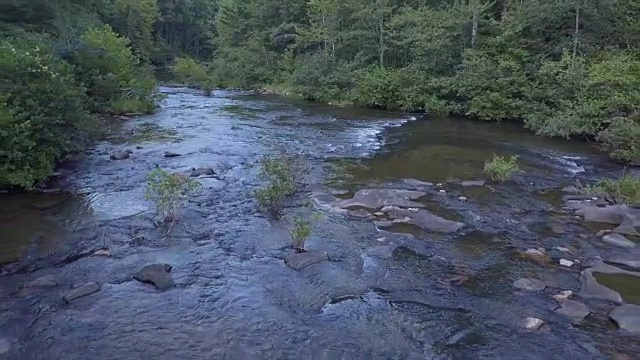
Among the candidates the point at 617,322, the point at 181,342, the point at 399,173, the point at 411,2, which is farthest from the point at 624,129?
the point at 411,2

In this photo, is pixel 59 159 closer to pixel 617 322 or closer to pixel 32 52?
pixel 32 52

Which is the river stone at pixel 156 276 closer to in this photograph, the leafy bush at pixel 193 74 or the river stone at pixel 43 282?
the river stone at pixel 43 282

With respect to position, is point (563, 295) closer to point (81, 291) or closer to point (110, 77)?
point (81, 291)

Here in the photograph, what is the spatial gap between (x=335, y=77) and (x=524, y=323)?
26.3 m

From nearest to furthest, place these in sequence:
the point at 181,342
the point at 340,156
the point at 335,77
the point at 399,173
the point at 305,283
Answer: the point at 181,342 < the point at 305,283 < the point at 399,173 < the point at 340,156 < the point at 335,77

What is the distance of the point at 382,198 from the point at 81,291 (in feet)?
21.5

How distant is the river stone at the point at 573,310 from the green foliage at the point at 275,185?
5.71 meters

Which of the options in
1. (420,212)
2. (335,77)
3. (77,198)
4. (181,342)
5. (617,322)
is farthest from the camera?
(335,77)

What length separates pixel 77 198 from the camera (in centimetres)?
1190

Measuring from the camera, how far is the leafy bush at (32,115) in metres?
11.5

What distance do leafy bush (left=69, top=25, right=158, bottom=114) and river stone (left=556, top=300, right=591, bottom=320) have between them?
17.8 meters

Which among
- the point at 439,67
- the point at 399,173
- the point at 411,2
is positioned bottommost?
the point at 399,173

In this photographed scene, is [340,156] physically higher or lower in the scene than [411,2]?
lower

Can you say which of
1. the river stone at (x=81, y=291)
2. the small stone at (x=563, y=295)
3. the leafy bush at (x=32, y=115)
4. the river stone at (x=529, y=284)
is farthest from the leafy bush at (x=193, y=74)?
the small stone at (x=563, y=295)
